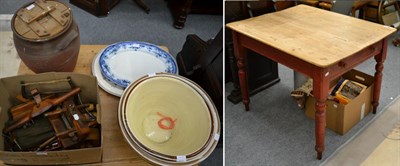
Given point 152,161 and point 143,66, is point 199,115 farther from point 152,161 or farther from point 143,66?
point 143,66

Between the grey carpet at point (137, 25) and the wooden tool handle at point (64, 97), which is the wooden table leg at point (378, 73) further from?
the wooden tool handle at point (64, 97)

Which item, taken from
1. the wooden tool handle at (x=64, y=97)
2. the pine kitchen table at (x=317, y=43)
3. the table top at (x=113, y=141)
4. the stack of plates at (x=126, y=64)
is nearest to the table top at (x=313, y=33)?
the pine kitchen table at (x=317, y=43)

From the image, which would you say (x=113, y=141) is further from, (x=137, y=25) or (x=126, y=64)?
(x=137, y=25)

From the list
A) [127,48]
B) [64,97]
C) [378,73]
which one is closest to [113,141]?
[64,97]

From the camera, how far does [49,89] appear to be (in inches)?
61.9

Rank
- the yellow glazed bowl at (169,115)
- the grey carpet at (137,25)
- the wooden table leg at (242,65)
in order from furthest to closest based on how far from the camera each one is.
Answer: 1. the grey carpet at (137,25)
2. the wooden table leg at (242,65)
3. the yellow glazed bowl at (169,115)

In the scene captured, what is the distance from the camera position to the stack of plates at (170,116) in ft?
4.82

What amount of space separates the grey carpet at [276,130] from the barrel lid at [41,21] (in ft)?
3.61

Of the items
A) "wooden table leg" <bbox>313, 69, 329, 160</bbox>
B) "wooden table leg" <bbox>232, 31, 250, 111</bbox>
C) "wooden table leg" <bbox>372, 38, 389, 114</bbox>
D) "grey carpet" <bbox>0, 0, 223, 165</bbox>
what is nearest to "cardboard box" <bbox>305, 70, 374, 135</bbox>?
"wooden table leg" <bbox>372, 38, 389, 114</bbox>

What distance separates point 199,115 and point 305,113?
1.07 m

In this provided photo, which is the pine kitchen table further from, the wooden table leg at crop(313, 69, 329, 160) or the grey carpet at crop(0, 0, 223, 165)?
the grey carpet at crop(0, 0, 223, 165)

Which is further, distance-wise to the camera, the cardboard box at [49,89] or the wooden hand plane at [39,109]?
the wooden hand plane at [39,109]

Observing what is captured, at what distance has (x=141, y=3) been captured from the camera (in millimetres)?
3361

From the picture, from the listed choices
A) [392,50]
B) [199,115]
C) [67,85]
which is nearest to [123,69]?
[67,85]
